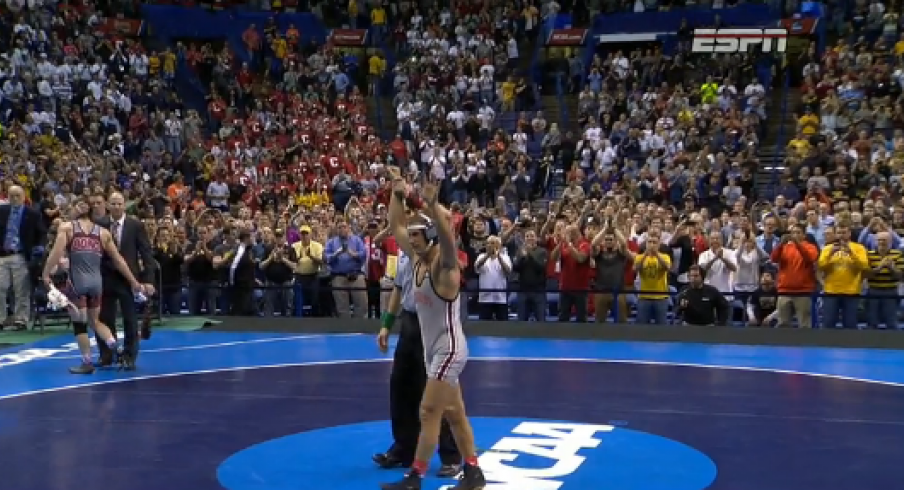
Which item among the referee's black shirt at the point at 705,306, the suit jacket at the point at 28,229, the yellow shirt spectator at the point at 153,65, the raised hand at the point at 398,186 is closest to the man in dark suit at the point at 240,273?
the suit jacket at the point at 28,229

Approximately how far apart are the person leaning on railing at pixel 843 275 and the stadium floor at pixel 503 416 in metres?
0.40

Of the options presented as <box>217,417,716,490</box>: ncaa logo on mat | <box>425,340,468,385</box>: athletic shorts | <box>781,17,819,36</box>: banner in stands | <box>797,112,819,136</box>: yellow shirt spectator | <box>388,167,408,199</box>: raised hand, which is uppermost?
<box>781,17,819,36</box>: banner in stands

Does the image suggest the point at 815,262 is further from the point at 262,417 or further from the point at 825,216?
the point at 262,417

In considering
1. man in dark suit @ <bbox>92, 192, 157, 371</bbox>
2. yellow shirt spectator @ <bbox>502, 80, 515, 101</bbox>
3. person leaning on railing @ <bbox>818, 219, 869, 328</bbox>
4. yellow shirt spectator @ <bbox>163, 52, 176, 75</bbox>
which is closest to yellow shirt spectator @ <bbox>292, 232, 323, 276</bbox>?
man in dark suit @ <bbox>92, 192, 157, 371</bbox>

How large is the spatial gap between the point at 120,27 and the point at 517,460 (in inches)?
937

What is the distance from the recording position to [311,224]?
57.2 ft

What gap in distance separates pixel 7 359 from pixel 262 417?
463 centimetres

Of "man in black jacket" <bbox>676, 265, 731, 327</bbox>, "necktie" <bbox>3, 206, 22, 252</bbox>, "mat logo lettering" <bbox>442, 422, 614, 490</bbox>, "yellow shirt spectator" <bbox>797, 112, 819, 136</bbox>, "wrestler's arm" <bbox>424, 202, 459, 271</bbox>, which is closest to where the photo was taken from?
"wrestler's arm" <bbox>424, 202, 459, 271</bbox>

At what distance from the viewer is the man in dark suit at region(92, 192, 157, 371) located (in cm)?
1225

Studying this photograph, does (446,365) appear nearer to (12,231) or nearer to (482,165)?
(12,231)

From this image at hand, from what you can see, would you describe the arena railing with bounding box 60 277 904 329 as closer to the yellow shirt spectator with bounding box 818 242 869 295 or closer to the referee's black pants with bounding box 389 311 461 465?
the yellow shirt spectator with bounding box 818 242 869 295

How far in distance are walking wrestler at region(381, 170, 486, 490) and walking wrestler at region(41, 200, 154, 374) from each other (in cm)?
538

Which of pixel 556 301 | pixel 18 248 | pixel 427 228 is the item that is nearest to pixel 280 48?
pixel 18 248

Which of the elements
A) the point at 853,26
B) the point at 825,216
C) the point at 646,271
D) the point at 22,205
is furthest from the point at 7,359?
the point at 853,26
